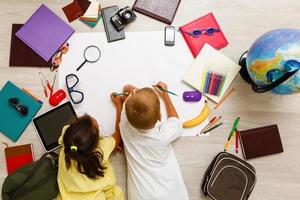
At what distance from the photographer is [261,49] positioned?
3.43ft

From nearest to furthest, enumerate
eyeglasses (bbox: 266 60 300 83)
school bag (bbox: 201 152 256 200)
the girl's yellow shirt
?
eyeglasses (bbox: 266 60 300 83)
the girl's yellow shirt
school bag (bbox: 201 152 256 200)

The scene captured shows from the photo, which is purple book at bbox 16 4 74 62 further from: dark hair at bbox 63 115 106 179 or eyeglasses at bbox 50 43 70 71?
dark hair at bbox 63 115 106 179

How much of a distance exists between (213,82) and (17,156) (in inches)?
32.6

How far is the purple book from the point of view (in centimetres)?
123

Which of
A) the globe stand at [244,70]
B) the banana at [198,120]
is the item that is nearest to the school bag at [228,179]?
the banana at [198,120]

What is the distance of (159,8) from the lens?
127 centimetres

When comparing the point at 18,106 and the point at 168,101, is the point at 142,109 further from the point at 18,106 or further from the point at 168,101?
the point at 18,106

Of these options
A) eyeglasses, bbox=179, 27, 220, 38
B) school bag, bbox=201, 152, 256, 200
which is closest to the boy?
school bag, bbox=201, 152, 256, 200

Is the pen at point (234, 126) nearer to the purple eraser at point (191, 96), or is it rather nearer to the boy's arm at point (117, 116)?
the purple eraser at point (191, 96)

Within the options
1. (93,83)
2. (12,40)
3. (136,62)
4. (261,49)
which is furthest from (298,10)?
(12,40)

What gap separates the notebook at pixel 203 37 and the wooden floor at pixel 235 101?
25mm

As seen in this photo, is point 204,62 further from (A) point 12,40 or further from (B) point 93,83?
(A) point 12,40

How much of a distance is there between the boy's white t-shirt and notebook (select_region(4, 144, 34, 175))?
38 cm

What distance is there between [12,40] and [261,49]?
952 millimetres
